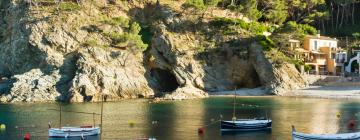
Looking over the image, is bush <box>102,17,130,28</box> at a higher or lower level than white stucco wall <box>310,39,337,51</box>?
higher

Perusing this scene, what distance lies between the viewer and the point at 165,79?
430 feet

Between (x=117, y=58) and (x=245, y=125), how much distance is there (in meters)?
60.3

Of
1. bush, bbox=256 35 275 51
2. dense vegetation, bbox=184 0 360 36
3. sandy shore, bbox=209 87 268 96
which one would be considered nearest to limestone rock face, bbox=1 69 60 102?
sandy shore, bbox=209 87 268 96

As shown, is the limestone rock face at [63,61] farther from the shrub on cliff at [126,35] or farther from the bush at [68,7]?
the shrub on cliff at [126,35]

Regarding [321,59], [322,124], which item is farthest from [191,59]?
[322,124]

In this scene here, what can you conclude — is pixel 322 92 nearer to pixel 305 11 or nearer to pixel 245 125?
pixel 305 11

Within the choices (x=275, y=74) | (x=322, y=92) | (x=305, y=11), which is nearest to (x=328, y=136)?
(x=322, y=92)

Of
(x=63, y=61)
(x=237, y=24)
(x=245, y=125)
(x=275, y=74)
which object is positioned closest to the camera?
(x=245, y=125)

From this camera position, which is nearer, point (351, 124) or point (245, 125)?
point (245, 125)

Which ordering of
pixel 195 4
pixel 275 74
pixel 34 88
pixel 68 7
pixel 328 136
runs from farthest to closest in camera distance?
pixel 195 4 < pixel 68 7 < pixel 275 74 < pixel 34 88 < pixel 328 136

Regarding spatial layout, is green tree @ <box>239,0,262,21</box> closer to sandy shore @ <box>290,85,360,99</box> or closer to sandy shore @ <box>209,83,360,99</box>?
sandy shore @ <box>209,83,360,99</box>

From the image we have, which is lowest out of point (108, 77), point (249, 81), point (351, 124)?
point (351, 124)

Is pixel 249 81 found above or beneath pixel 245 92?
above

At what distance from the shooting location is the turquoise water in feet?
207
